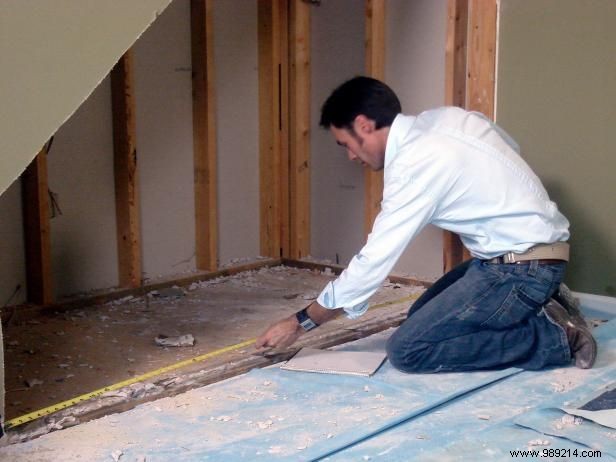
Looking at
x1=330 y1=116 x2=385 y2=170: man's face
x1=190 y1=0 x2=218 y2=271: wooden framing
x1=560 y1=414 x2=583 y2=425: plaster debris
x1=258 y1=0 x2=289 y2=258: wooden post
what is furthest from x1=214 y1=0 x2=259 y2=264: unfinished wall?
x1=560 y1=414 x2=583 y2=425: plaster debris

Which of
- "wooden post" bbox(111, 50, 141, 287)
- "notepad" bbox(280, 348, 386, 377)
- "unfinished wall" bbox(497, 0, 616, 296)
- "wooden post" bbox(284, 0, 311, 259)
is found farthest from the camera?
"wooden post" bbox(284, 0, 311, 259)

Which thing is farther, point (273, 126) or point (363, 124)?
point (273, 126)

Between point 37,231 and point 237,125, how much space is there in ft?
4.82

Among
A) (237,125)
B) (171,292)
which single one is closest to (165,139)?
(237,125)

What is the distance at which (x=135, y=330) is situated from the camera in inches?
130

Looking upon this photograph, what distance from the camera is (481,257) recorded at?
8.75ft

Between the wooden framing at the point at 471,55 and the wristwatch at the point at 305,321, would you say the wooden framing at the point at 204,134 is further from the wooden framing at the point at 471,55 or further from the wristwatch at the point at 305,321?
the wristwatch at the point at 305,321

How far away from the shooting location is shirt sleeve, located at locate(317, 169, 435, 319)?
2398 mm

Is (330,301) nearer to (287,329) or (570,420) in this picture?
(287,329)

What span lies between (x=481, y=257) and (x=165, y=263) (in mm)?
2108

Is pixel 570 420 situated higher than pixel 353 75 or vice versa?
pixel 353 75

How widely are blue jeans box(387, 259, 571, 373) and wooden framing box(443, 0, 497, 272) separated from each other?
1.24 m

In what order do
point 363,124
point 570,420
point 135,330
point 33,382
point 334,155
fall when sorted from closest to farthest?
point 570,420, point 363,124, point 33,382, point 135,330, point 334,155

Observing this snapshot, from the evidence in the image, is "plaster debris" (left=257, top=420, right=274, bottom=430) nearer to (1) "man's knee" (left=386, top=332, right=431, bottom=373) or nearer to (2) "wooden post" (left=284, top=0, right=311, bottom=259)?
(1) "man's knee" (left=386, top=332, right=431, bottom=373)
